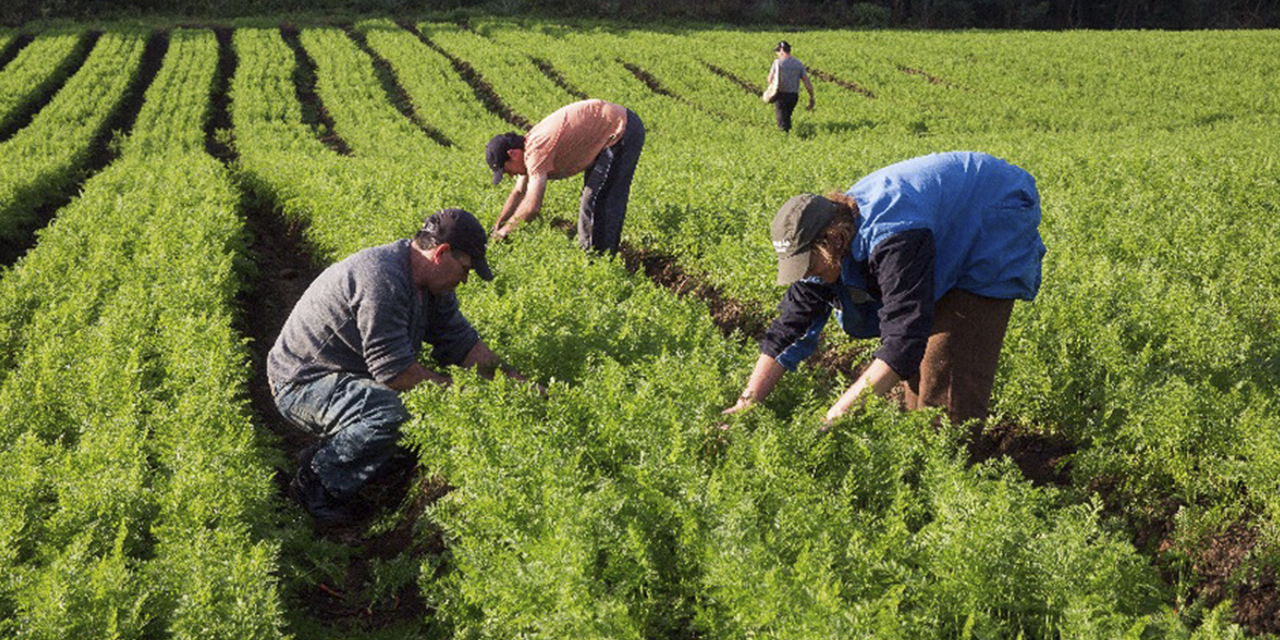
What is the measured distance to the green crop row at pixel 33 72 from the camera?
87.0 feet

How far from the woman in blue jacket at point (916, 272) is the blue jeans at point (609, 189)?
13.0ft

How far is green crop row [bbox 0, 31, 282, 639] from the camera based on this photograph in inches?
145

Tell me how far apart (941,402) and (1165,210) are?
703 centimetres

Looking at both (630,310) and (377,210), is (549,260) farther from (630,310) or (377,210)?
(377,210)

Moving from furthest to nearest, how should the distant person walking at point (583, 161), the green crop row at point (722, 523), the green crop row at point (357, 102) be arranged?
the green crop row at point (357, 102)
the distant person walking at point (583, 161)
the green crop row at point (722, 523)

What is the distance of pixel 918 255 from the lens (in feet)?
14.0

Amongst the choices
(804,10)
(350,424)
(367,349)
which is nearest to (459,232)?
(367,349)

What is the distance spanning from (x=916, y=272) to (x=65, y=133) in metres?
24.5

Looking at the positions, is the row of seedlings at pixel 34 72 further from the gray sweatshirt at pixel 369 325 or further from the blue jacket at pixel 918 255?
the blue jacket at pixel 918 255

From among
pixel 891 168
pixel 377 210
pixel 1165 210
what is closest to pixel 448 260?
pixel 891 168

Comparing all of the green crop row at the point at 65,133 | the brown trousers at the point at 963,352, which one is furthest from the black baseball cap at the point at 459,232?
the green crop row at the point at 65,133

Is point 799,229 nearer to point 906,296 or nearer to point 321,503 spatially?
point 906,296

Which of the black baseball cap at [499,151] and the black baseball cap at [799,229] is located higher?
the black baseball cap at [799,229]

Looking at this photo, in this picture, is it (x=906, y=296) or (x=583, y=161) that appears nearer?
(x=906, y=296)
